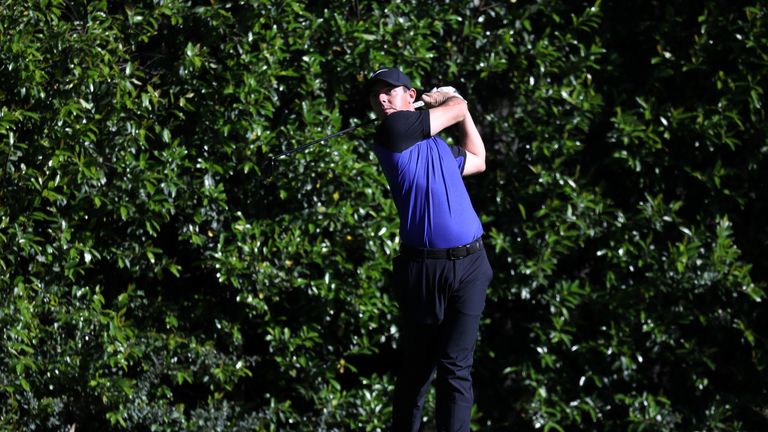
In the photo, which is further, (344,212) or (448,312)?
(344,212)

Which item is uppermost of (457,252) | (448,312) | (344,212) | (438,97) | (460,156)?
(438,97)

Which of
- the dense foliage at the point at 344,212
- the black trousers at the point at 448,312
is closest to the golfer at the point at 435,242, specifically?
the black trousers at the point at 448,312

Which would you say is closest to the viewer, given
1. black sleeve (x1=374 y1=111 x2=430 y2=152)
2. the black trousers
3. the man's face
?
black sleeve (x1=374 y1=111 x2=430 y2=152)

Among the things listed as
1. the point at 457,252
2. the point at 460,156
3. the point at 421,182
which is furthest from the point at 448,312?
the point at 460,156

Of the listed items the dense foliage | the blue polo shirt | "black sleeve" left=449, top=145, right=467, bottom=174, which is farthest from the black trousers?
the dense foliage

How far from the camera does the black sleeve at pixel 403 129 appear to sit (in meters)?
4.69

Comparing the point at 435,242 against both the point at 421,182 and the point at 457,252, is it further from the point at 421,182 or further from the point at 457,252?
the point at 421,182

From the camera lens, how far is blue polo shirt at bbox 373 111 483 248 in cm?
470

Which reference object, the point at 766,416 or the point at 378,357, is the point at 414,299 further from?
the point at 766,416

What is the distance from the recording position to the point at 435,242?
476cm

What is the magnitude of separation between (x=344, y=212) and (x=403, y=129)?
4.30 ft

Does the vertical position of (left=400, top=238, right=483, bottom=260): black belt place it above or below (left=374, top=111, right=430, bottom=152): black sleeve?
below

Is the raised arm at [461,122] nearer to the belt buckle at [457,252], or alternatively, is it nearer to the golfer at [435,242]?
the golfer at [435,242]

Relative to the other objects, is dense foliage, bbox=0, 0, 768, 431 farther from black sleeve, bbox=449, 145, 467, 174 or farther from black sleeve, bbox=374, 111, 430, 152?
black sleeve, bbox=374, 111, 430, 152
